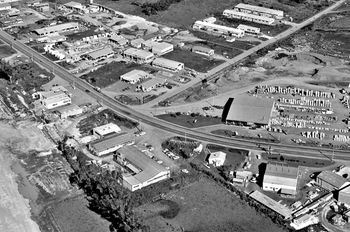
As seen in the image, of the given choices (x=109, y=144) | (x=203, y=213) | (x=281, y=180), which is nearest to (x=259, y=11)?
(x=109, y=144)

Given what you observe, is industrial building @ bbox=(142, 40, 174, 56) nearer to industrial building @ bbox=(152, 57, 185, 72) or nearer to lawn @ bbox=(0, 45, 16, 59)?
industrial building @ bbox=(152, 57, 185, 72)

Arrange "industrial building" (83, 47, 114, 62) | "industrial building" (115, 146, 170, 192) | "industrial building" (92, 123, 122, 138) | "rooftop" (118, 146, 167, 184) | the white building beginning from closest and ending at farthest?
"industrial building" (115, 146, 170, 192) < "rooftop" (118, 146, 167, 184) < the white building < "industrial building" (92, 123, 122, 138) < "industrial building" (83, 47, 114, 62)

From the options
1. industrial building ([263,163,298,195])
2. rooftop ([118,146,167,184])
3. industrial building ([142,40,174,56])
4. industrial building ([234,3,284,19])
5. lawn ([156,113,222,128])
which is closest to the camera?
industrial building ([263,163,298,195])

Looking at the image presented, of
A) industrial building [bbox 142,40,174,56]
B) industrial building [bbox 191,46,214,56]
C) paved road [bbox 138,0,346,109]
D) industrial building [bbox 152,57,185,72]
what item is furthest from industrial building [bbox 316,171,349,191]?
industrial building [bbox 142,40,174,56]

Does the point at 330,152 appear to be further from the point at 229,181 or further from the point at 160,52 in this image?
the point at 160,52

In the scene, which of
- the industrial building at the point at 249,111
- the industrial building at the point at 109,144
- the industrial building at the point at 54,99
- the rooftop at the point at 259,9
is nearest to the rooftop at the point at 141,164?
the industrial building at the point at 109,144

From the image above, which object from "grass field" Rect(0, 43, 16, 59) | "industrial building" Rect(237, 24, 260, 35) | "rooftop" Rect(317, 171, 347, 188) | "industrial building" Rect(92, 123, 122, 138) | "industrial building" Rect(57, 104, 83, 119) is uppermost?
"industrial building" Rect(237, 24, 260, 35)
